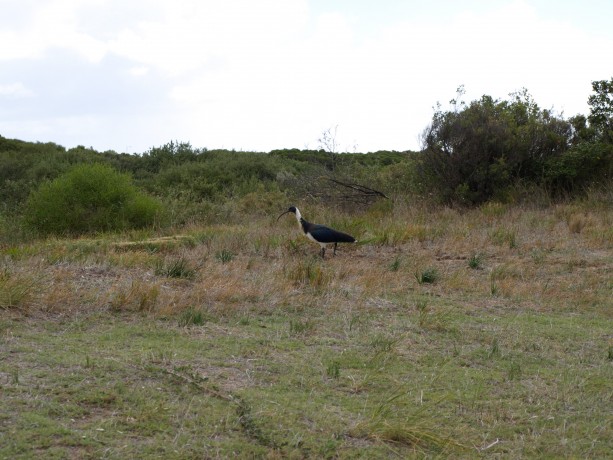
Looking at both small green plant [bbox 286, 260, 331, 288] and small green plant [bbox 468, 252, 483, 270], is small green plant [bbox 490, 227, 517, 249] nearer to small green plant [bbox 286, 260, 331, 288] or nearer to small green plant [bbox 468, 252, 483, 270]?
small green plant [bbox 468, 252, 483, 270]

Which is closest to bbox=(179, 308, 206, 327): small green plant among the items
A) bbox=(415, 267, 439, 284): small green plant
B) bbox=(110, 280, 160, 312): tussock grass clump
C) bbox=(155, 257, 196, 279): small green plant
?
bbox=(110, 280, 160, 312): tussock grass clump

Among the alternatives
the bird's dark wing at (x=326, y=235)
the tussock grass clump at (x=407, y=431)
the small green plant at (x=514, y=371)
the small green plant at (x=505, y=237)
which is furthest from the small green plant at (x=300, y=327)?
the small green plant at (x=505, y=237)

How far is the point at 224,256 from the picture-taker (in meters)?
11.2

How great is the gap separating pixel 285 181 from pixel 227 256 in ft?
54.9

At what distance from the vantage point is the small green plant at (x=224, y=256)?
1105 centimetres

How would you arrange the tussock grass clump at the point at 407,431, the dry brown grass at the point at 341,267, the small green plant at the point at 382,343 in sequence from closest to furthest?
the tussock grass clump at the point at 407,431 < the small green plant at the point at 382,343 < the dry brown grass at the point at 341,267

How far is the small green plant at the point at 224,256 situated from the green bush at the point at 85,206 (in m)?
6.08

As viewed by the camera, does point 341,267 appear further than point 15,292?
Yes

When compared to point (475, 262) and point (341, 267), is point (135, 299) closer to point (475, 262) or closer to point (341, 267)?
point (341, 267)

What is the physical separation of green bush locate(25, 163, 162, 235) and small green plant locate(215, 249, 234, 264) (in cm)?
608

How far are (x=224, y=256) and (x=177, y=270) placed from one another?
6.33 feet

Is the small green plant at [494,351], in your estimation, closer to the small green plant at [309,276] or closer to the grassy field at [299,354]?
the grassy field at [299,354]

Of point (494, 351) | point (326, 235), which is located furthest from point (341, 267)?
point (494, 351)

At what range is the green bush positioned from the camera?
16938 millimetres
